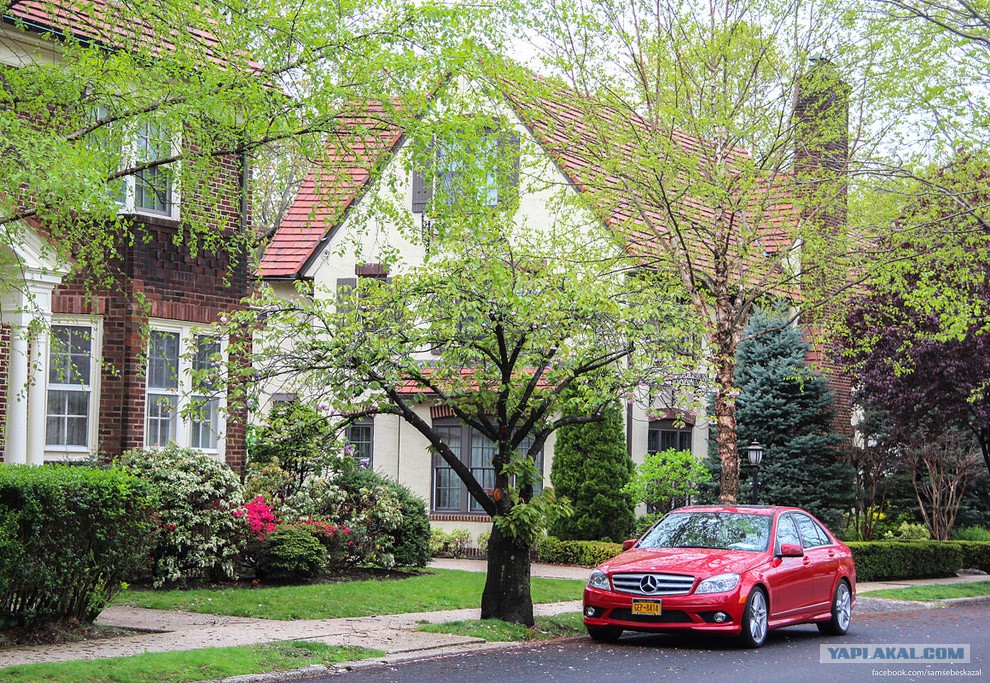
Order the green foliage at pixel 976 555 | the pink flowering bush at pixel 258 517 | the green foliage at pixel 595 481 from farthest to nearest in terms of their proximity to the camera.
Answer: the green foliage at pixel 976 555 < the green foliage at pixel 595 481 < the pink flowering bush at pixel 258 517

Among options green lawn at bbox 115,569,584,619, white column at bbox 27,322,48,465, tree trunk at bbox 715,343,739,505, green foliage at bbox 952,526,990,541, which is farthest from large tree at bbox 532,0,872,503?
green foliage at bbox 952,526,990,541

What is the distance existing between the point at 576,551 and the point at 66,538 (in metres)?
14.6

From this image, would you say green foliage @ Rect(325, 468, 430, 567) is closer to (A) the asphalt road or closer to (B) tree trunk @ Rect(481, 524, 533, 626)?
(B) tree trunk @ Rect(481, 524, 533, 626)

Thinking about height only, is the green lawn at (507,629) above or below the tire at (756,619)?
below

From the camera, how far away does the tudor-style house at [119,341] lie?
55.0 ft

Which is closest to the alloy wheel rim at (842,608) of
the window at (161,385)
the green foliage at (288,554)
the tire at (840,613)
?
the tire at (840,613)

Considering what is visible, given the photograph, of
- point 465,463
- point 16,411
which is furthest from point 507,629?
point 465,463

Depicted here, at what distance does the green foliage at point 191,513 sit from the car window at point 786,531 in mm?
7488

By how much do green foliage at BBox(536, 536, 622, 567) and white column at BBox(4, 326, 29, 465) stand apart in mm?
11460

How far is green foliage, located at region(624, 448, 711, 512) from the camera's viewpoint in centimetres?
2458

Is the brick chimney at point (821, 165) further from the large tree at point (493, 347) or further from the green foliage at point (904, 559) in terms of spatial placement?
the large tree at point (493, 347)

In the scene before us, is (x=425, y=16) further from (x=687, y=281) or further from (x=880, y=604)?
(x=880, y=604)

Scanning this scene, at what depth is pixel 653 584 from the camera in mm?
13219

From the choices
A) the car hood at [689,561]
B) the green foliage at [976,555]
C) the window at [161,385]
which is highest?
the window at [161,385]
